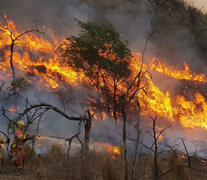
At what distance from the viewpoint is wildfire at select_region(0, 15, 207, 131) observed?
18734mm

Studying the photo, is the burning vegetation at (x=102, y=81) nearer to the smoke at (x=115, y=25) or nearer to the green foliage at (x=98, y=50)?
the green foliage at (x=98, y=50)

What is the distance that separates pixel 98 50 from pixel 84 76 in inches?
154

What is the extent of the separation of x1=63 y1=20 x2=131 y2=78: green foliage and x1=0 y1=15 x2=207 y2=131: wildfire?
0.44m

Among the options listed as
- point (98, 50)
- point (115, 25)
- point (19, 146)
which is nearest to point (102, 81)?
point (98, 50)

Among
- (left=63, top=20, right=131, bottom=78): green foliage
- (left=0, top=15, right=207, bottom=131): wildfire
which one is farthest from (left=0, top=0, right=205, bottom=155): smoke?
(left=63, top=20, right=131, bottom=78): green foliage

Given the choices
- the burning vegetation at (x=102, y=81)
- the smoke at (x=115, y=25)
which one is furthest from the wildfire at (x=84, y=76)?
the smoke at (x=115, y=25)

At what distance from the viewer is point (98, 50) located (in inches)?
691

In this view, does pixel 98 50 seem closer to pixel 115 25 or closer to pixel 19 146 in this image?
pixel 19 146

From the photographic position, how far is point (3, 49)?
77.4ft

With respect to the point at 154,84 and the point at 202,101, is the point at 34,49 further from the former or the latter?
the point at 202,101

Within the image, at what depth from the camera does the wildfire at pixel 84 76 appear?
61.5 feet

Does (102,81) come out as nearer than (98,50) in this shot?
No

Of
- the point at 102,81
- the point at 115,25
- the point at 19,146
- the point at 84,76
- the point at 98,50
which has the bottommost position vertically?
the point at 19,146

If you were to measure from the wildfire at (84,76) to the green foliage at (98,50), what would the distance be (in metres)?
0.44
